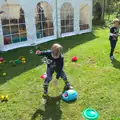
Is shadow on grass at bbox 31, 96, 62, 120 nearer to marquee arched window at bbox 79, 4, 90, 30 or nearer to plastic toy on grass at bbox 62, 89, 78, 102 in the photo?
plastic toy on grass at bbox 62, 89, 78, 102

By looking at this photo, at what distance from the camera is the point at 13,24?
9.18m

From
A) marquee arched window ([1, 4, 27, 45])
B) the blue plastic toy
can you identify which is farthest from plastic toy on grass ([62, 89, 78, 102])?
marquee arched window ([1, 4, 27, 45])

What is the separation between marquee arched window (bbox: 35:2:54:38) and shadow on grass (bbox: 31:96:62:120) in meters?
6.44

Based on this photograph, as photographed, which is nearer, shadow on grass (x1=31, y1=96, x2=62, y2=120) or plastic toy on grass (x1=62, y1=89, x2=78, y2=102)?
shadow on grass (x1=31, y1=96, x2=62, y2=120)

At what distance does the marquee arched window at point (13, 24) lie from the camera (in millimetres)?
8786

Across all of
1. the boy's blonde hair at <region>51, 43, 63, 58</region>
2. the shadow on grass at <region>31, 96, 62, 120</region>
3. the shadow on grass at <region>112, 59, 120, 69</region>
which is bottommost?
the shadow on grass at <region>31, 96, 62, 120</region>

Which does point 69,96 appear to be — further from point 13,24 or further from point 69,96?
point 13,24

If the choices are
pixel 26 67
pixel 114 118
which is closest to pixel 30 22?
pixel 26 67

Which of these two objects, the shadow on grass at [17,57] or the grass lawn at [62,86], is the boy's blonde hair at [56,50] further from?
the shadow on grass at [17,57]

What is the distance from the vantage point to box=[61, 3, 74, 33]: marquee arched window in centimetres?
1168

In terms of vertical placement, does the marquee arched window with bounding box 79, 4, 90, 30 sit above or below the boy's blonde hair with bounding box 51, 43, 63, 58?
above

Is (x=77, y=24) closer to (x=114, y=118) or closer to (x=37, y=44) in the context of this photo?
(x=37, y=44)

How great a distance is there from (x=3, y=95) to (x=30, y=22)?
5.52m

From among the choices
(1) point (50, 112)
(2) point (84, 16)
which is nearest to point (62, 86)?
(1) point (50, 112)
